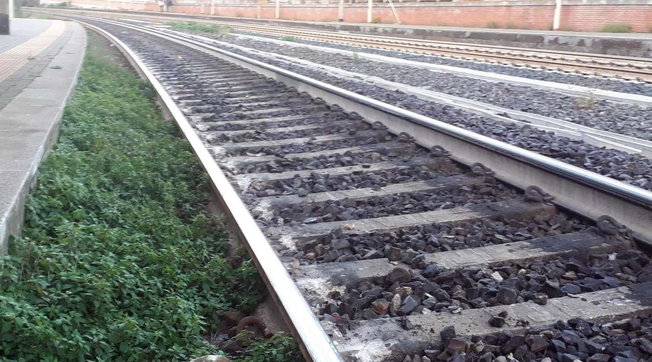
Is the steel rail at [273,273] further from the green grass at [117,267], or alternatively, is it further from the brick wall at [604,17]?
the brick wall at [604,17]

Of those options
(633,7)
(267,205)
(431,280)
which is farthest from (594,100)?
(633,7)

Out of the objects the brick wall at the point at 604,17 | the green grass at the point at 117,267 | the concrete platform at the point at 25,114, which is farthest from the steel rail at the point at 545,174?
the brick wall at the point at 604,17

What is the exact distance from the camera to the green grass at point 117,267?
3.23 m

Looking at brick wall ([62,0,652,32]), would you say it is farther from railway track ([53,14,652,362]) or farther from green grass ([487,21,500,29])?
railway track ([53,14,652,362])

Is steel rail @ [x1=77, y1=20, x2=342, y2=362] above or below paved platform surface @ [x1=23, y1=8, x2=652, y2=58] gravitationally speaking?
below

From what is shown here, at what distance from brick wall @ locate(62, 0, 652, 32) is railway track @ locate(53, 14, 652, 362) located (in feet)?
64.9

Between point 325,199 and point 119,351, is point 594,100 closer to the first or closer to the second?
point 325,199

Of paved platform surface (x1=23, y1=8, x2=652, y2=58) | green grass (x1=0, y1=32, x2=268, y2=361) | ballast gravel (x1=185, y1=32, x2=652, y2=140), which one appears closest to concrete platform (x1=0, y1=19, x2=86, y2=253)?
green grass (x1=0, y1=32, x2=268, y2=361)

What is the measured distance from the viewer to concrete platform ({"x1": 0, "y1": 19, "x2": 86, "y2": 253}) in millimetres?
4238

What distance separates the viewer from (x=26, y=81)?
33.0 ft

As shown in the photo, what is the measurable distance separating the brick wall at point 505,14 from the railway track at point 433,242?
19.8m

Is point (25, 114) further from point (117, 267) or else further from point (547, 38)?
point (547, 38)

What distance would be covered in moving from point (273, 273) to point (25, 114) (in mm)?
4422

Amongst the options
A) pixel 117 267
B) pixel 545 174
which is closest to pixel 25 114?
pixel 117 267
